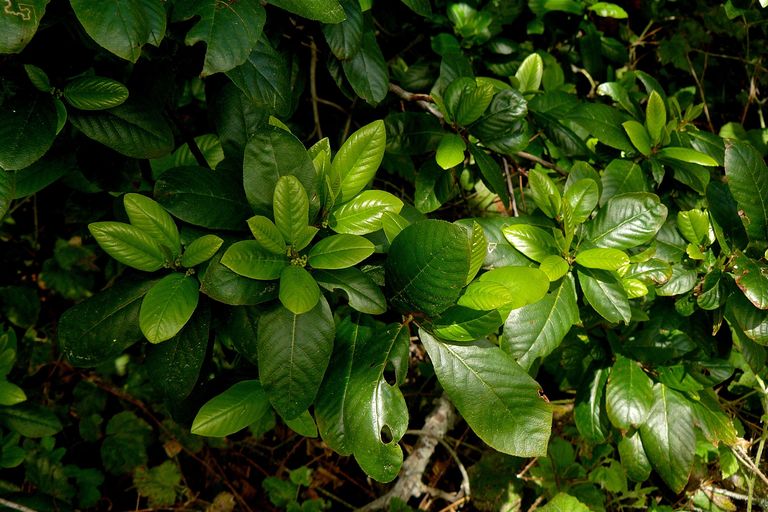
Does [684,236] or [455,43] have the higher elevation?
[455,43]

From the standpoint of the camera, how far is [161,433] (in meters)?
2.39

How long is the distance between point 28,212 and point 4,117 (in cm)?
151

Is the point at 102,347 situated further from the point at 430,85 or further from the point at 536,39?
the point at 536,39

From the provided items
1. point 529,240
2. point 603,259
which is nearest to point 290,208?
point 529,240

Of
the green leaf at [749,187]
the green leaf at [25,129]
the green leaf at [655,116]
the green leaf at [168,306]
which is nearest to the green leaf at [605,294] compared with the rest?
the green leaf at [749,187]

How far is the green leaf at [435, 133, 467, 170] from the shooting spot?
1608mm

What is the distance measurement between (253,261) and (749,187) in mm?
1361

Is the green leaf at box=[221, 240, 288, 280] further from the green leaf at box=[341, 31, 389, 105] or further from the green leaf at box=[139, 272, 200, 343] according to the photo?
the green leaf at box=[341, 31, 389, 105]

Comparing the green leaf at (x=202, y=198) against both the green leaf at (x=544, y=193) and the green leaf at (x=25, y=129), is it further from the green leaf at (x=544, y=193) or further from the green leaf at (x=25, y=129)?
the green leaf at (x=544, y=193)

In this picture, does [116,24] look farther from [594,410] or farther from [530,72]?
[594,410]

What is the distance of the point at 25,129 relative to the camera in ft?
3.99

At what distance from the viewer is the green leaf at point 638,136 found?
1.71 metres

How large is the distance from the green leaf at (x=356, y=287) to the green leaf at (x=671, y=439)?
3.59ft

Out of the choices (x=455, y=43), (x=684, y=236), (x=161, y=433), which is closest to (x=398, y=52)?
(x=455, y=43)
